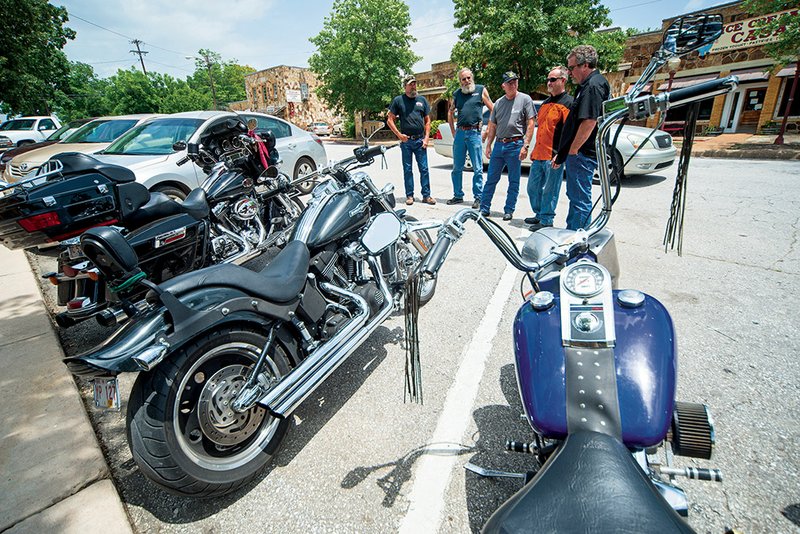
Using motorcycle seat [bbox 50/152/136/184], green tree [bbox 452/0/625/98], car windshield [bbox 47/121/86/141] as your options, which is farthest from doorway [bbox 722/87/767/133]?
car windshield [bbox 47/121/86/141]

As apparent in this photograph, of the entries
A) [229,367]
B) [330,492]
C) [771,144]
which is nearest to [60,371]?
[229,367]

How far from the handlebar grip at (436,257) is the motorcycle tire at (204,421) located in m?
1.02

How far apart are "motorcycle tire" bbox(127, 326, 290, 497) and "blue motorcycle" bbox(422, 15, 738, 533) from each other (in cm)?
103

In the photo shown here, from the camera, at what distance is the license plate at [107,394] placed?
1.44m

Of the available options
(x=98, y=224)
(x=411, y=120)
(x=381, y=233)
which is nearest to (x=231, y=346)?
(x=381, y=233)

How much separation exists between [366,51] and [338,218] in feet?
88.5

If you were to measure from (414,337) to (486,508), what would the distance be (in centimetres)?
93

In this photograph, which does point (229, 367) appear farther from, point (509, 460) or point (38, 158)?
point (38, 158)

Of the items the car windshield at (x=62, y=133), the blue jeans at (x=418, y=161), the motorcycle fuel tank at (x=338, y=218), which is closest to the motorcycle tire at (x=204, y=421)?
the motorcycle fuel tank at (x=338, y=218)

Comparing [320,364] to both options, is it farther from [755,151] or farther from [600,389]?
[755,151]

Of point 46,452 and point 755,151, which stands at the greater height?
point 46,452

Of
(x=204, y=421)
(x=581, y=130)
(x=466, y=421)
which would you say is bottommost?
(x=466, y=421)

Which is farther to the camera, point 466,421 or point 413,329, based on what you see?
point 466,421

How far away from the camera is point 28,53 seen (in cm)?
1853
